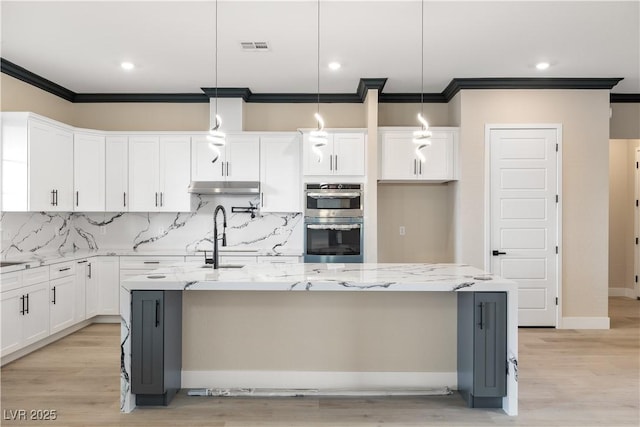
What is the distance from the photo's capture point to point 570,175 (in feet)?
17.0

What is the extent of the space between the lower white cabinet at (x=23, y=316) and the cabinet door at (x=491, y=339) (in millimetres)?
3775

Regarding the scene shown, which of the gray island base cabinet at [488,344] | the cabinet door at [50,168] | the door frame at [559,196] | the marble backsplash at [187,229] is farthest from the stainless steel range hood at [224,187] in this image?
the gray island base cabinet at [488,344]

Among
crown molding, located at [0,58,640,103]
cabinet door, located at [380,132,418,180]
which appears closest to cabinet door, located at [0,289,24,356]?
crown molding, located at [0,58,640,103]

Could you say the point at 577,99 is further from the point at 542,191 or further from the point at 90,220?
the point at 90,220

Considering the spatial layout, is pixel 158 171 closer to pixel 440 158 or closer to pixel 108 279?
pixel 108 279

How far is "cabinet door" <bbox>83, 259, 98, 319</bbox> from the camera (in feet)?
16.8

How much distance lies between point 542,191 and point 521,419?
302cm

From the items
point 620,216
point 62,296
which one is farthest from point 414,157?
point 620,216

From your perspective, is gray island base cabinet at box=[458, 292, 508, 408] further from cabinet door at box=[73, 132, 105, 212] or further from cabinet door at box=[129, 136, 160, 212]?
cabinet door at box=[73, 132, 105, 212]

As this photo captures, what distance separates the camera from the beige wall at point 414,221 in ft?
18.8

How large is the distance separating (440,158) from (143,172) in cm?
358

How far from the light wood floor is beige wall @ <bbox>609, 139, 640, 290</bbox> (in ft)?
11.9

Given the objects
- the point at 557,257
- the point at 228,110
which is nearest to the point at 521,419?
the point at 557,257

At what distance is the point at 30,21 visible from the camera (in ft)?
11.9
